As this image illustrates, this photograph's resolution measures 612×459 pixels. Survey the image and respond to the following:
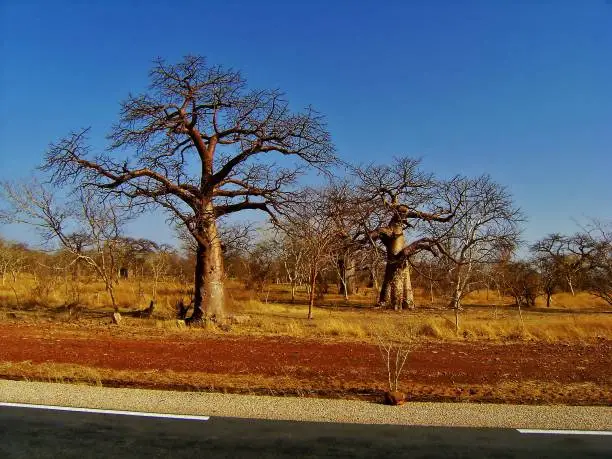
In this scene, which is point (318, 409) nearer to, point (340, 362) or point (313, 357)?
point (340, 362)

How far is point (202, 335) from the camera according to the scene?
1568 cm

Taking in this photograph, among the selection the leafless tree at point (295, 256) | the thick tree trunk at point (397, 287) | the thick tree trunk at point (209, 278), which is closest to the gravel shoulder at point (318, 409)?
the thick tree trunk at point (209, 278)

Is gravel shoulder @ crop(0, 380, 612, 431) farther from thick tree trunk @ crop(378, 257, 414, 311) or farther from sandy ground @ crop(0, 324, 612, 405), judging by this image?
thick tree trunk @ crop(378, 257, 414, 311)

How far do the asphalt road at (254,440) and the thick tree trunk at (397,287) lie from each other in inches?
1057

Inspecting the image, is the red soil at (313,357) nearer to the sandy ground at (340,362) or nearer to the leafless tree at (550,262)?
the sandy ground at (340,362)

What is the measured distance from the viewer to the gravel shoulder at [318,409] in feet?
20.7

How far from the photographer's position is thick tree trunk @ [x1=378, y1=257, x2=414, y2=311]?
32.7 metres

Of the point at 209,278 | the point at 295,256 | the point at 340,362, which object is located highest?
the point at 295,256

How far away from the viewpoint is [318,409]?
22.3 feet

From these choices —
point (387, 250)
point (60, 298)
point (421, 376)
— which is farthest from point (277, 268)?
point (421, 376)

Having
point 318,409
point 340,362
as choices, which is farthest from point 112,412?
point 340,362

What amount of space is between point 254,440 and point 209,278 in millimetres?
13851

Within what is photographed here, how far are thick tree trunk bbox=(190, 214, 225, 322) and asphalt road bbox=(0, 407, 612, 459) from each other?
12.5m

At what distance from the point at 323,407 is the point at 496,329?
38.4 ft
